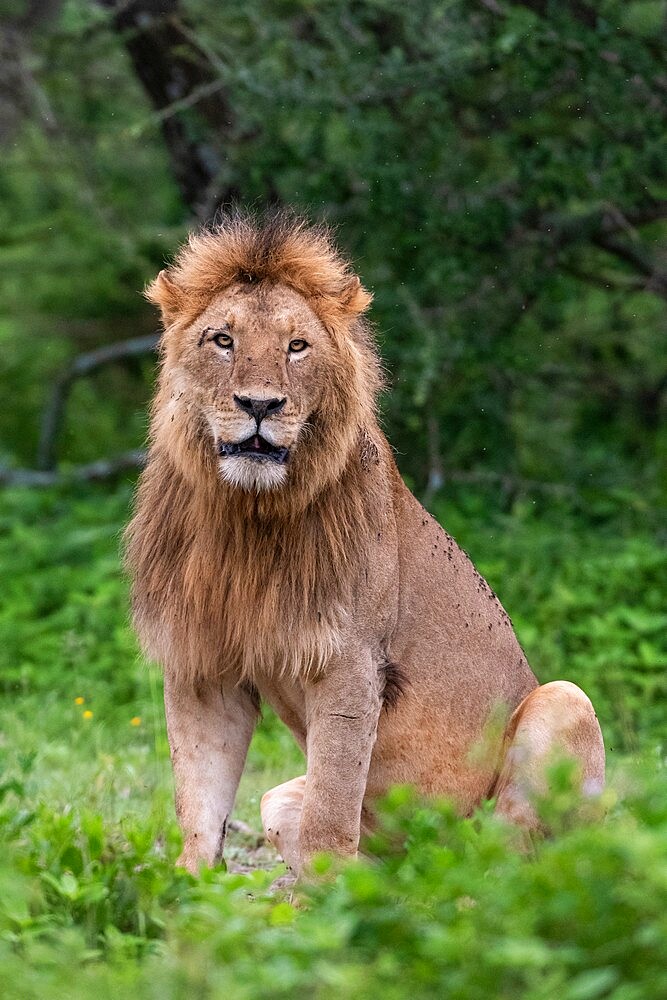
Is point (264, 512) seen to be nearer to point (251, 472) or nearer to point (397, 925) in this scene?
point (251, 472)

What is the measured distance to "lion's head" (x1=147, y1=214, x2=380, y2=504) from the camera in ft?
11.3

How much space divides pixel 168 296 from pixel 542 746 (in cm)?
156

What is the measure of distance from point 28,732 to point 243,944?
362 centimetres

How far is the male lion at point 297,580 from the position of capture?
3.56 meters

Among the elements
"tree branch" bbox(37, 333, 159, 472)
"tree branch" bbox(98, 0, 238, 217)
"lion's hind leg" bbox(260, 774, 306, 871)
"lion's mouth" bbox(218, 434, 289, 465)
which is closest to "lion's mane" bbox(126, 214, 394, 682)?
"lion's mouth" bbox(218, 434, 289, 465)

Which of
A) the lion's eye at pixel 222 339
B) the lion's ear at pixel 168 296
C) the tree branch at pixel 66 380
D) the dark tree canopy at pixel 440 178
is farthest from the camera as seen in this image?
the tree branch at pixel 66 380

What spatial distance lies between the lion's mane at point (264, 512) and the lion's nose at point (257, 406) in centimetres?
20

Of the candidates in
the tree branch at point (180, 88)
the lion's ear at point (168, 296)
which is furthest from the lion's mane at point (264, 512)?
the tree branch at point (180, 88)

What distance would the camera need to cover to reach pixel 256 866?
4742 millimetres

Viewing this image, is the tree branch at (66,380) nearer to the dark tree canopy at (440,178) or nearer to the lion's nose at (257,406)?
the dark tree canopy at (440,178)

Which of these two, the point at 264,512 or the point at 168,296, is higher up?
the point at 168,296

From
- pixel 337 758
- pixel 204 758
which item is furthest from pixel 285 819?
pixel 337 758

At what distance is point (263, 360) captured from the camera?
3449 millimetres

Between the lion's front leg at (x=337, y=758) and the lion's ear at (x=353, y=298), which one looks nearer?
the lion's front leg at (x=337, y=758)
